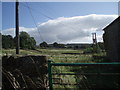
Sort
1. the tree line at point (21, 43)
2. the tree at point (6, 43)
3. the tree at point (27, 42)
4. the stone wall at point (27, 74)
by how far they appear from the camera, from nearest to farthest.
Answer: the stone wall at point (27, 74) → the tree at point (6, 43) → the tree line at point (21, 43) → the tree at point (27, 42)

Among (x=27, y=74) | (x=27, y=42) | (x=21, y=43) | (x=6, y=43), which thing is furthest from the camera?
(x=27, y=42)

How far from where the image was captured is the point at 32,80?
370 cm

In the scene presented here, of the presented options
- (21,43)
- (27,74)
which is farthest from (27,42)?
(27,74)

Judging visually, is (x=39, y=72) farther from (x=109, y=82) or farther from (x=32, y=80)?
(x=109, y=82)

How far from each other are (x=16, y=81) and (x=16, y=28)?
304 inches

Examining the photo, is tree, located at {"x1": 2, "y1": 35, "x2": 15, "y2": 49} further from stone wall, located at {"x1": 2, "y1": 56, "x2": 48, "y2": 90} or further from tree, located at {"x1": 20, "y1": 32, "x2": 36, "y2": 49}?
tree, located at {"x1": 20, "y1": 32, "x2": 36, "y2": 49}

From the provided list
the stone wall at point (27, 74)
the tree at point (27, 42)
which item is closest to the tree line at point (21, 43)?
the tree at point (27, 42)

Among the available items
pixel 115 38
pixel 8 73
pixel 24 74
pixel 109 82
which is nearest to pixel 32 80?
pixel 24 74

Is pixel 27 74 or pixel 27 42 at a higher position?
pixel 27 42

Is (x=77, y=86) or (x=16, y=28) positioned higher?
(x=16, y=28)

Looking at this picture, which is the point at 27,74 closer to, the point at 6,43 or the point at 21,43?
the point at 6,43

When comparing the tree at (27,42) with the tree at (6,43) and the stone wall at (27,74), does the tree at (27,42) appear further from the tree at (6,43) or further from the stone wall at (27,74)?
the stone wall at (27,74)

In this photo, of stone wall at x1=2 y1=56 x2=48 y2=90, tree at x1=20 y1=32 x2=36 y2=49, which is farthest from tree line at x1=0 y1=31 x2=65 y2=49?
stone wall at x1=2 y1=56 x2=48 y2=90

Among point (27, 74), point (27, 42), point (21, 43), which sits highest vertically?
point (27, 42)
